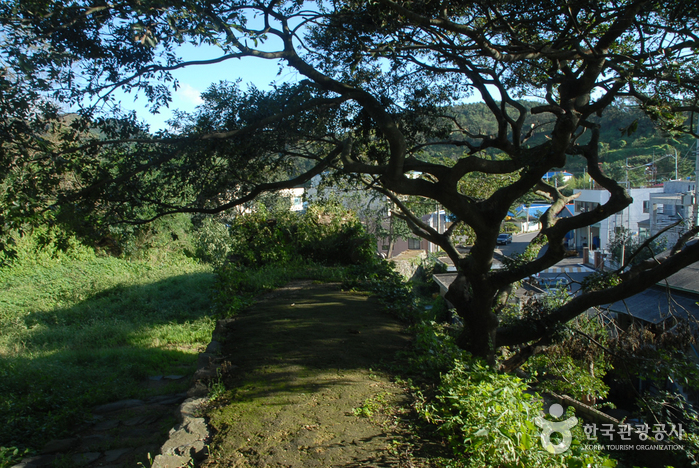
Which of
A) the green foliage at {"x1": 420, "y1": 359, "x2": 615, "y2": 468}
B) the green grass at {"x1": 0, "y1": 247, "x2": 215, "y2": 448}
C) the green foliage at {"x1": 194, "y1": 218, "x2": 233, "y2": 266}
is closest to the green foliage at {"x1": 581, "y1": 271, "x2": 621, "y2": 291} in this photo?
the green foliage at {"x1": 420, "y1": 359, "x2": 615, "y2": 468}

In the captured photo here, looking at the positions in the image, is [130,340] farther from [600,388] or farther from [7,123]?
[600,388]

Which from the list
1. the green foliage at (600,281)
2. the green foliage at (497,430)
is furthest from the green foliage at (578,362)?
the green foliage at (497,430)

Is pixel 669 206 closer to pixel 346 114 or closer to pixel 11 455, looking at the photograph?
pixel 346 114

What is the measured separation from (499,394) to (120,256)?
55.1 ft

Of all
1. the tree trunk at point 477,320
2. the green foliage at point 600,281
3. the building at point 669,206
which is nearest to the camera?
the tree trunk at point 477,320

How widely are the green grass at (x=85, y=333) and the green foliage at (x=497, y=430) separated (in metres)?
4.36

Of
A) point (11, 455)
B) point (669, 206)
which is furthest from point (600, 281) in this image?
point (669, 206)

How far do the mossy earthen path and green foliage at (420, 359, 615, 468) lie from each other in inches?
11.5

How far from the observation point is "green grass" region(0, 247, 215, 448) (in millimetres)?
5660

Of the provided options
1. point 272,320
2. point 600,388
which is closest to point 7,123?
point 272,320

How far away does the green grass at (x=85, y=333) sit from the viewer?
18.6ft

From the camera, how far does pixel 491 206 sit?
630 centimetres

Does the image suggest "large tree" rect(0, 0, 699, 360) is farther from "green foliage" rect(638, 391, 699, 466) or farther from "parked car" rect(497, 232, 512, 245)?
"parked car" rect(497, 232, 512, 245)

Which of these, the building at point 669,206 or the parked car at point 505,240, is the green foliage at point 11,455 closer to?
the building at point 669,206
